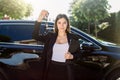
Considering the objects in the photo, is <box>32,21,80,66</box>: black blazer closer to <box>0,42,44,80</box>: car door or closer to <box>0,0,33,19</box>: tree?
<box>0,42,44,80</box>: car door

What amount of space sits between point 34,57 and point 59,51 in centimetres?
170

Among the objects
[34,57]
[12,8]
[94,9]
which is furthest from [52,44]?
[12,8]

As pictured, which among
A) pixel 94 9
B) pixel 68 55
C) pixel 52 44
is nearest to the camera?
pixel 68 55

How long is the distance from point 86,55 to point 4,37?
4.75 feet

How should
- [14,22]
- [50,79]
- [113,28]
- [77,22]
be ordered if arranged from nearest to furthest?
[50,79], [14,22], [113,28], [77,22]

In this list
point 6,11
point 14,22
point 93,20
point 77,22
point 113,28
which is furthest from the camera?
point 6,11

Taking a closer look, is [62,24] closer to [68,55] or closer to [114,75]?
[68,55]

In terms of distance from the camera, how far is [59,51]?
18.2 feet

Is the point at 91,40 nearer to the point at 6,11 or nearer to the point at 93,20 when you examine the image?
the point at 93,20

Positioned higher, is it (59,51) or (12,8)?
(59,51)

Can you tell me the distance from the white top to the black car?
153 cm

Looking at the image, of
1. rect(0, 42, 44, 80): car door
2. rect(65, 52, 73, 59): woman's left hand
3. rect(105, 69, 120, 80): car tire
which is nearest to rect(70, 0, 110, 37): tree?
rect(105, 69, 120, 80): car tire

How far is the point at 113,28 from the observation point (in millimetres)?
40469

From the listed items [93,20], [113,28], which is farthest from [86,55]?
[93,20]
